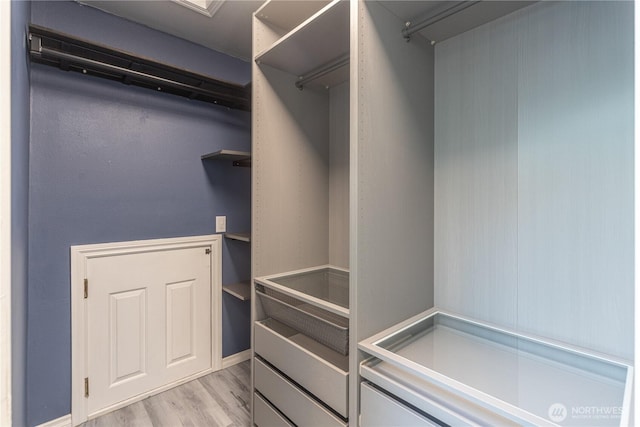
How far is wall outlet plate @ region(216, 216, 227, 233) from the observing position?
236 centimetres

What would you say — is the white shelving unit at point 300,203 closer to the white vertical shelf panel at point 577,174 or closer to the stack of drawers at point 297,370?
the stack of drawers at point 297,370

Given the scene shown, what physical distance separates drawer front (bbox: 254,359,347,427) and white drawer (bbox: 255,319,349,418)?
0.04m

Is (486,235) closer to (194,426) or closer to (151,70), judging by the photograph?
(194,426)

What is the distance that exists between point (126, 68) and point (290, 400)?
2130 mm

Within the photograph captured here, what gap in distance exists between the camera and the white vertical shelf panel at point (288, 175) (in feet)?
5.59

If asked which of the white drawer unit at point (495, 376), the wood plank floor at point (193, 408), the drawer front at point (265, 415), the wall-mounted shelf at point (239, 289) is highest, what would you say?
the white drawer unit at point (495, 376)

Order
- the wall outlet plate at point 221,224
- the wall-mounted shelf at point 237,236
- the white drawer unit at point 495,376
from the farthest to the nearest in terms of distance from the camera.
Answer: the wall outlet plate at point 221,224
the wall-mounted shelf at point 237,236
the white drawer unit at point 495,376

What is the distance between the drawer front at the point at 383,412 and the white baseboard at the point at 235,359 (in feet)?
5.39

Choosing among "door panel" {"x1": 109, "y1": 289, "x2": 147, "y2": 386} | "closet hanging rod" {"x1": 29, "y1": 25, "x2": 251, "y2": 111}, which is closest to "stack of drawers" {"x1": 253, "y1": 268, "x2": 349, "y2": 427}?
"door panel" {"x1": 109, "y1": 289, "x2": 147, "y2": 386}

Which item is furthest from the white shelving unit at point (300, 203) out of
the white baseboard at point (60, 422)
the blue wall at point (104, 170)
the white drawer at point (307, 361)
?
the white baseboard at point (60, 422)

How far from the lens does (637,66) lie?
1.51 ft

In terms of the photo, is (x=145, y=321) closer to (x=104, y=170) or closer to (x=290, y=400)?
(x=104, y=170)

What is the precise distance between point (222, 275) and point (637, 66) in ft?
7.94

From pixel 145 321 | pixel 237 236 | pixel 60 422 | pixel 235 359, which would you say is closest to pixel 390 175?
pixel 237 236
